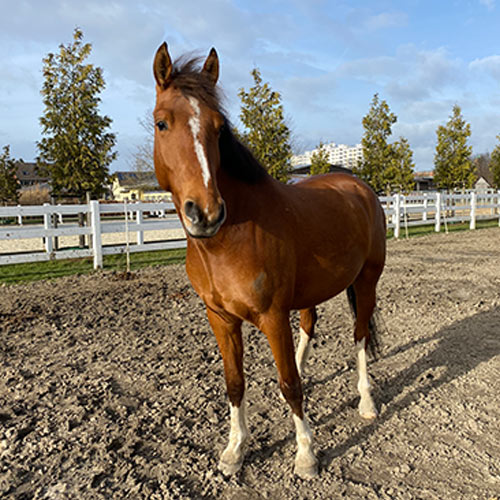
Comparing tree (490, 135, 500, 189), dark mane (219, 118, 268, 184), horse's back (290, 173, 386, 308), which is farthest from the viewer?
tree (490, 135, 500, 189)

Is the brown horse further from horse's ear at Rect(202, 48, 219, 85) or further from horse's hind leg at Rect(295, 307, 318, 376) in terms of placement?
horse's hind leg at Rect(295, 307, 318, 376)

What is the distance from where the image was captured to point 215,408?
9.76ft

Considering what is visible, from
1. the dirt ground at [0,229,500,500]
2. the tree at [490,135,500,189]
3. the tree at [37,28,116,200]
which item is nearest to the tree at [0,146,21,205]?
the tree at [37,28,116,200]

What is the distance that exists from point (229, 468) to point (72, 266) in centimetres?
770

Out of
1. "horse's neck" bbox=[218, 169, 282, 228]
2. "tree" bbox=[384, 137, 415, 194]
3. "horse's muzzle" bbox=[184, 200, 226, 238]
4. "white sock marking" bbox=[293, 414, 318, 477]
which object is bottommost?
"white sock marking" bbox=[293, 414, 318, 477]

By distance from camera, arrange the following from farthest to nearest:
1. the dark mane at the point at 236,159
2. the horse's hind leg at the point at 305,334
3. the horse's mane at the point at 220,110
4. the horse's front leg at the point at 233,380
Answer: the horse's hind leg at the point at 305,334, the horse's front leg at the point at 233,380, the dark mane at the point at 236,159, the horse's mane at the point at 220,110

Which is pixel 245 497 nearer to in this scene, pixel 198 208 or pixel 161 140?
pixel 198 208

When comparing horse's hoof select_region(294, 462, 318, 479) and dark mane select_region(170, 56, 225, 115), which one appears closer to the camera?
dark mane select_region(170, 56, 225, 115)

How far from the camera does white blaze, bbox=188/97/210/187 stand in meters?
1.67

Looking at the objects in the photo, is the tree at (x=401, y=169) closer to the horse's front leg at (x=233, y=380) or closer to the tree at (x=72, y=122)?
the tree at (x=72, y=122)

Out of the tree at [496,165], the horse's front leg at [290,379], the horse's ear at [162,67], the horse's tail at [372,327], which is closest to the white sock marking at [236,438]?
the horse's front leg at [290,379]

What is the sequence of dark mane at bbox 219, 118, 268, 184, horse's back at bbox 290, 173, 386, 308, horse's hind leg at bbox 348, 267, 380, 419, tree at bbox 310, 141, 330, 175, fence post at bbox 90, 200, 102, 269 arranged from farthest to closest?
tree at bbox 310, 141, 330, 175 → fence post at bbox 90, 200, 102, 269 → horse's hind leg at bbox 348, 267, 380, 419 → horse's back at bbox 290, 173, 386, 308 → dark mane at bbox 219, 118, 268, 184

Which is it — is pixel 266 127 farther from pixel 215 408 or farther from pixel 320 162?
pixel 215 408

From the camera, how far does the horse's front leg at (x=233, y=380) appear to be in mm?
2309
